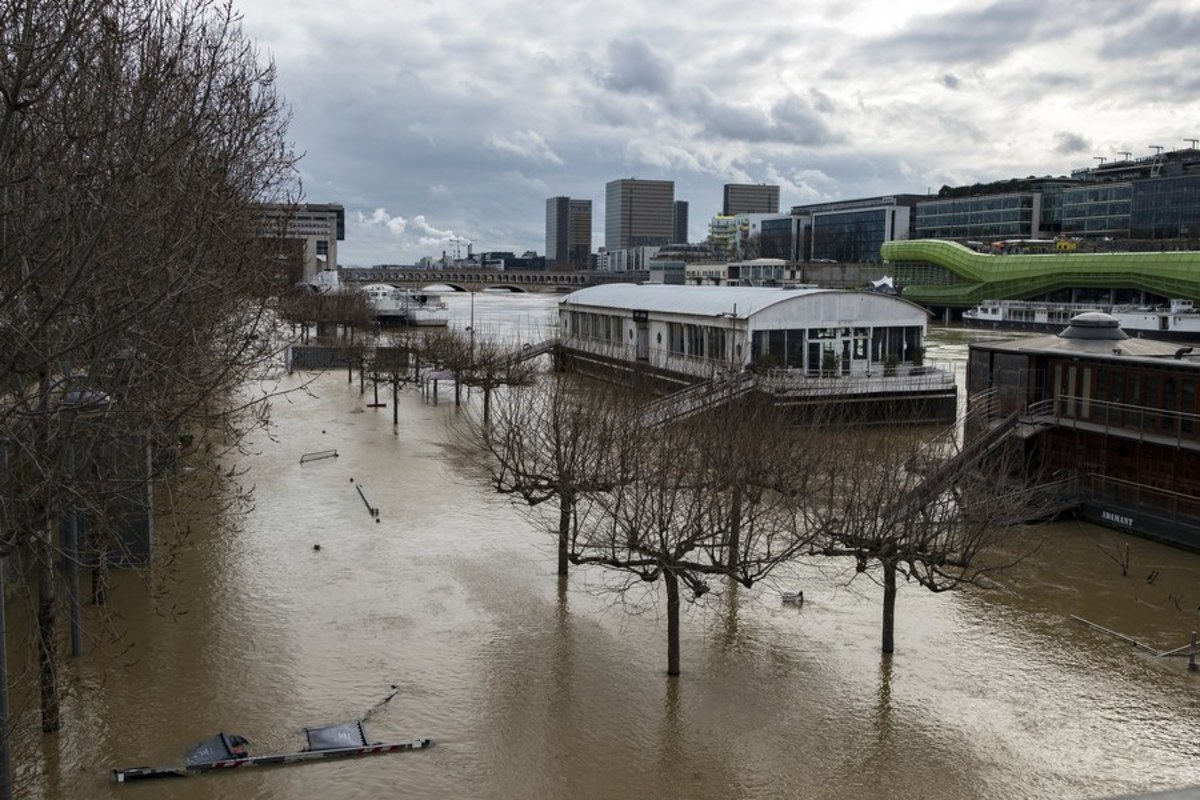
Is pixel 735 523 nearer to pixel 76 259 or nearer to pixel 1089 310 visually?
pixel 76 259

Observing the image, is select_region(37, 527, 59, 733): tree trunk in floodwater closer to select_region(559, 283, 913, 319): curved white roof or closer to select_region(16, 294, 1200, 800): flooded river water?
select_region(16, 294, 1200, 800): flooded river water

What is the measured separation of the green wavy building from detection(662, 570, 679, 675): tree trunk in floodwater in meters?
86.9

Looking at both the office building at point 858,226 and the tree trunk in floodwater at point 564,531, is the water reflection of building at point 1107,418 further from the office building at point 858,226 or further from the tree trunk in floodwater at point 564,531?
the office building at point 858,226

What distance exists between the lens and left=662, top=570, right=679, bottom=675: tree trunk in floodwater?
603 inches

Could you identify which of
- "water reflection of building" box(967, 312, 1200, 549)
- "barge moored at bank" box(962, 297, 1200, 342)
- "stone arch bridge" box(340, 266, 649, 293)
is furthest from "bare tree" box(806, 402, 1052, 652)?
"stone arch bridge" box(340, 266, 649, 293)

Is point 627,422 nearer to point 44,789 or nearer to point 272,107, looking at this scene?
point 44,789

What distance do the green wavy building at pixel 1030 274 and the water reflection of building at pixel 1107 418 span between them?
70.3 metres

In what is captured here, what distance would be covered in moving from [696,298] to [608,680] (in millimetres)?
32896

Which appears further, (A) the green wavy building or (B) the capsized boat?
(A) the green wavy building

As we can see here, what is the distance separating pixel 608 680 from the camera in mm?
15727

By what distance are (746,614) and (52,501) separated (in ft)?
37.5

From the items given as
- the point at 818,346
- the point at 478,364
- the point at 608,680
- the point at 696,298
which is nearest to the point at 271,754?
the point at 608,680

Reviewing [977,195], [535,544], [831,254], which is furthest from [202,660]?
[831,254]

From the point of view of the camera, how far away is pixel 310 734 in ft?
44.4
